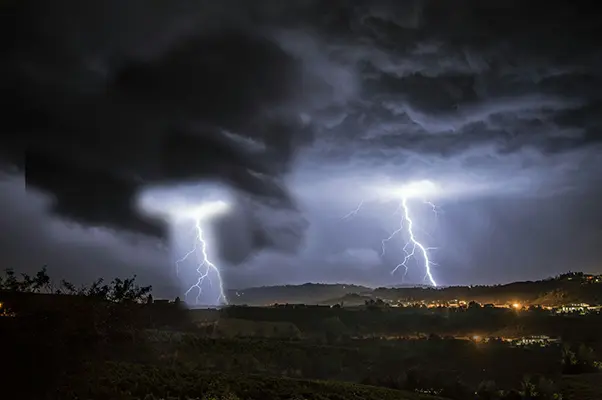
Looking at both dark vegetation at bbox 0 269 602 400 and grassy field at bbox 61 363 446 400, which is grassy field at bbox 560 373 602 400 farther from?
grassy field at bbox 61 363 446 400

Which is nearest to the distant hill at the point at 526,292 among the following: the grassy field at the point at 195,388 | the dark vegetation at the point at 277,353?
the dark vegetation at the point at 277,353

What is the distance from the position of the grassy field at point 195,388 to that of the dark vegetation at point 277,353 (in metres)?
0.09

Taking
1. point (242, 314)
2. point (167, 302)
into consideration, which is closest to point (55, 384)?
point (167, 302)

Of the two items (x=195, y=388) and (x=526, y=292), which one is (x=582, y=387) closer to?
(x=195, y=388)

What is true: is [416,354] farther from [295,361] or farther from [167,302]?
[167,302]

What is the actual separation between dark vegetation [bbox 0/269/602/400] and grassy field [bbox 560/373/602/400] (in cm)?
16

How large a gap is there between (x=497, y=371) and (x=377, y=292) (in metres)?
130

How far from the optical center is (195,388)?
31.4 metres

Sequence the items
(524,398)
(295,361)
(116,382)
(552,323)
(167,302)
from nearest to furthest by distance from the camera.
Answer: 1. (116,382)
2. (524,398)
3. (295,361)
4. (552,323)
5. (167,302)

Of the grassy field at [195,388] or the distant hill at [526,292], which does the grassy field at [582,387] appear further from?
the distant hill at [526,292]

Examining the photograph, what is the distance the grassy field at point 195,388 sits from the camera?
83.6ft

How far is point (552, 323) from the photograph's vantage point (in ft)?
285

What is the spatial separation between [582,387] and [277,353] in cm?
3850

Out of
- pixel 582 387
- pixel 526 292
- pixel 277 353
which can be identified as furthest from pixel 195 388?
pixel 526 292
